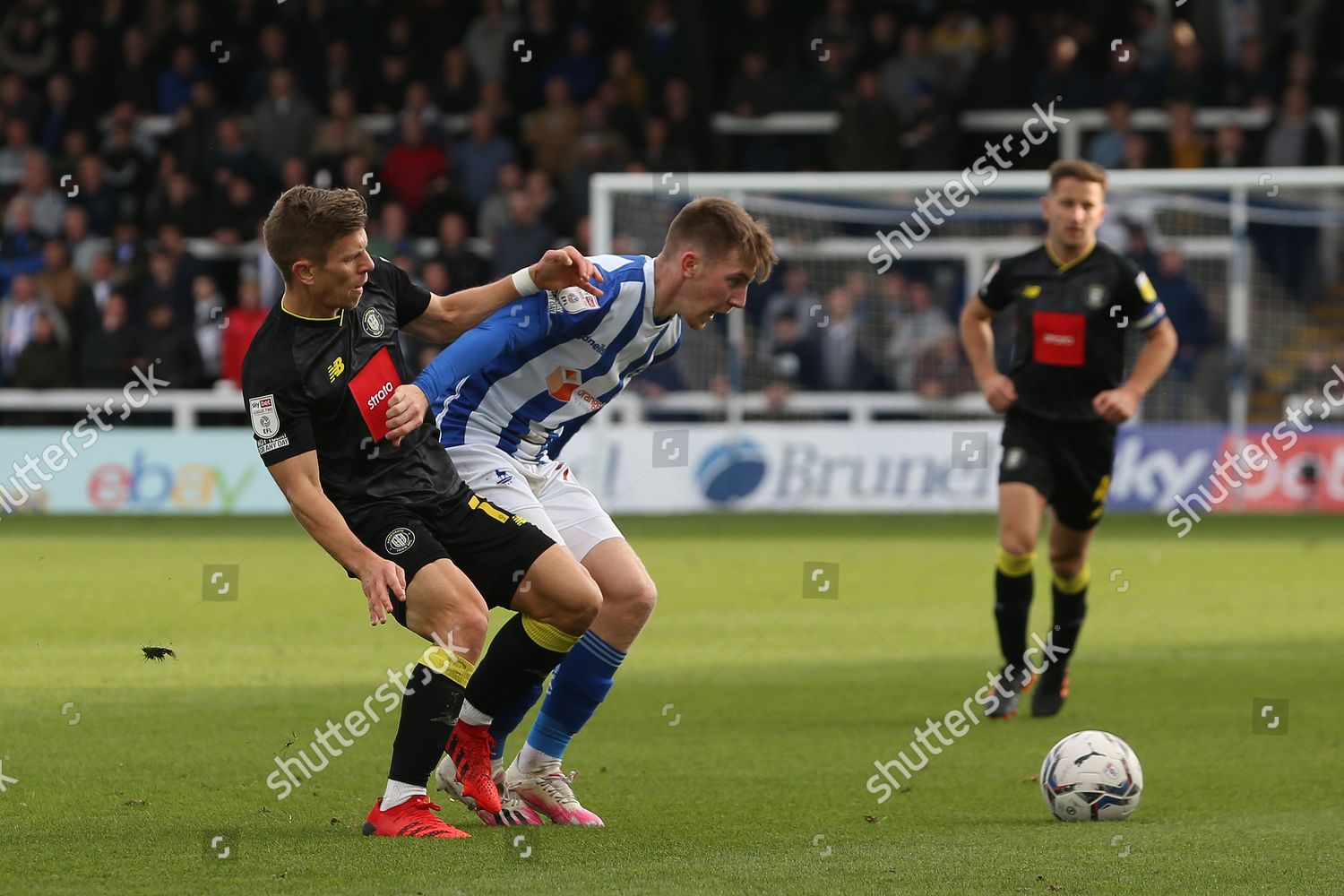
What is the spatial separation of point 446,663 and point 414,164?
1471 centimetres

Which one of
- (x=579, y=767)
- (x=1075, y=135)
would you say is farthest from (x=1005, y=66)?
(x=579, y=767)

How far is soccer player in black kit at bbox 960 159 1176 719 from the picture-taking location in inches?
308

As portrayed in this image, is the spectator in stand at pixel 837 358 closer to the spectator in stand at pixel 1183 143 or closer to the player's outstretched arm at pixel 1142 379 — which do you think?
the spectator in stand at pixel 1183 143

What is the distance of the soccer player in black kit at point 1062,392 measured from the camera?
25.6ft

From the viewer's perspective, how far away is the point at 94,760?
622 centimetres

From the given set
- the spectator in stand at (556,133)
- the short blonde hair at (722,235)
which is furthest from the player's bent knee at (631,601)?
the spectator in stand at (556,133)

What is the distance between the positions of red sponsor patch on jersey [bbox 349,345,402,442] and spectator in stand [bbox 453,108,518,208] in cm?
1445

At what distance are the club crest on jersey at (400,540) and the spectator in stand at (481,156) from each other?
1462cm

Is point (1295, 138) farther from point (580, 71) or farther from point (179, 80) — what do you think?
point (179, 80)

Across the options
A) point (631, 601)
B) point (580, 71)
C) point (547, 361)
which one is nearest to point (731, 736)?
point (631, 601)

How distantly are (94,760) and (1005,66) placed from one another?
15073 millimetres

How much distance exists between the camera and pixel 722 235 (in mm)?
5504

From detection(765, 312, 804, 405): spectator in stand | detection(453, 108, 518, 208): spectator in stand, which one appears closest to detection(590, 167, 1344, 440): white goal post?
detection(765, 312, 804, 405): spectator in stand

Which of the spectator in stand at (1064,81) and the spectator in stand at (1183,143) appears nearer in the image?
the spectator in stand at (1183,143)
